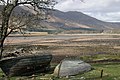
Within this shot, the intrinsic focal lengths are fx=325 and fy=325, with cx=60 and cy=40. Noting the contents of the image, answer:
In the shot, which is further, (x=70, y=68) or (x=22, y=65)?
(x=22, y=65)

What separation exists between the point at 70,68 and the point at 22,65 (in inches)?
190

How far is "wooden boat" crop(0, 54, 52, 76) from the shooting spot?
3209cm

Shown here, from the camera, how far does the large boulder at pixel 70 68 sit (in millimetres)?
31453

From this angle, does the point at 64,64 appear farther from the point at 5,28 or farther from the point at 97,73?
the point at 5,28

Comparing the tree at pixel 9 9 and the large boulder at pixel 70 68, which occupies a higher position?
the tree at pixel 9 9

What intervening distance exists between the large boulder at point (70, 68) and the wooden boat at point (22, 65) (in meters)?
2.47

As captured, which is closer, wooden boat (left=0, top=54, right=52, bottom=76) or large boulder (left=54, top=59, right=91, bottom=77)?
large boulder (left=54, top=59, right=91, bottom=77)

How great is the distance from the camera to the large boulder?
3145 centimetres

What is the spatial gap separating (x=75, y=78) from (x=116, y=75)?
3833 mm

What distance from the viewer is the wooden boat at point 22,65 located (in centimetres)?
3209

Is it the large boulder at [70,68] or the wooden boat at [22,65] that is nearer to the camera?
the large boulder at [70,68]

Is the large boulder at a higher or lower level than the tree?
lower

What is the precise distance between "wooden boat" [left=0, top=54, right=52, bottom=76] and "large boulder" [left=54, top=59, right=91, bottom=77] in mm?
2471

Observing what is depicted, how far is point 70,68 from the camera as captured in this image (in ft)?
105
